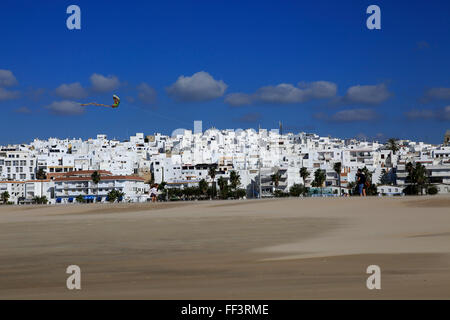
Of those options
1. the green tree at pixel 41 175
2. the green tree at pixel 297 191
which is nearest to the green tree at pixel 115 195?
the green tree at pixel 41 175

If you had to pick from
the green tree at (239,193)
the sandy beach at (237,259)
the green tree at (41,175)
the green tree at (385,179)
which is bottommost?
the green tree at (239,193)

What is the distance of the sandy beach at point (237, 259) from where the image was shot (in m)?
7.78

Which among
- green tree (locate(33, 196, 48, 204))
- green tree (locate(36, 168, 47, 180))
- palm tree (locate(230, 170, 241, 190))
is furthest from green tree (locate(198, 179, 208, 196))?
green tree (locate(36, 168, 47, 180))

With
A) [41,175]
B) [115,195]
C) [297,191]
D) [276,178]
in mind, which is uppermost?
[41,175]

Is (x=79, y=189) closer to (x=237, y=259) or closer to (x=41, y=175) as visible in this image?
(x=41, y=175)

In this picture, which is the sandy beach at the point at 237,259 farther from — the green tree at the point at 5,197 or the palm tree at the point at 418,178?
the green tree at the point at 5,197

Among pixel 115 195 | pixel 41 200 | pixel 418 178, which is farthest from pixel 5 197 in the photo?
pixel 418 178

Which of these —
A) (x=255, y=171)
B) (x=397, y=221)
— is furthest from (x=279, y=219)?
(x=255, y=171)

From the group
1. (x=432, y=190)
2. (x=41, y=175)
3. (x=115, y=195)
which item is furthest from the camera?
(x=41, y=175)

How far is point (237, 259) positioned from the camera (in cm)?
1075

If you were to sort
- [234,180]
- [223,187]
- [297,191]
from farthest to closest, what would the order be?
[234,180] < [223,187] < [297,191]

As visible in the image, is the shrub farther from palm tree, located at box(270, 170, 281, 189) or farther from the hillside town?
palm tree, located at box(270, 170, 281, 189)

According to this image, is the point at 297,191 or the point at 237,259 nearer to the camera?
the point at 237,259
